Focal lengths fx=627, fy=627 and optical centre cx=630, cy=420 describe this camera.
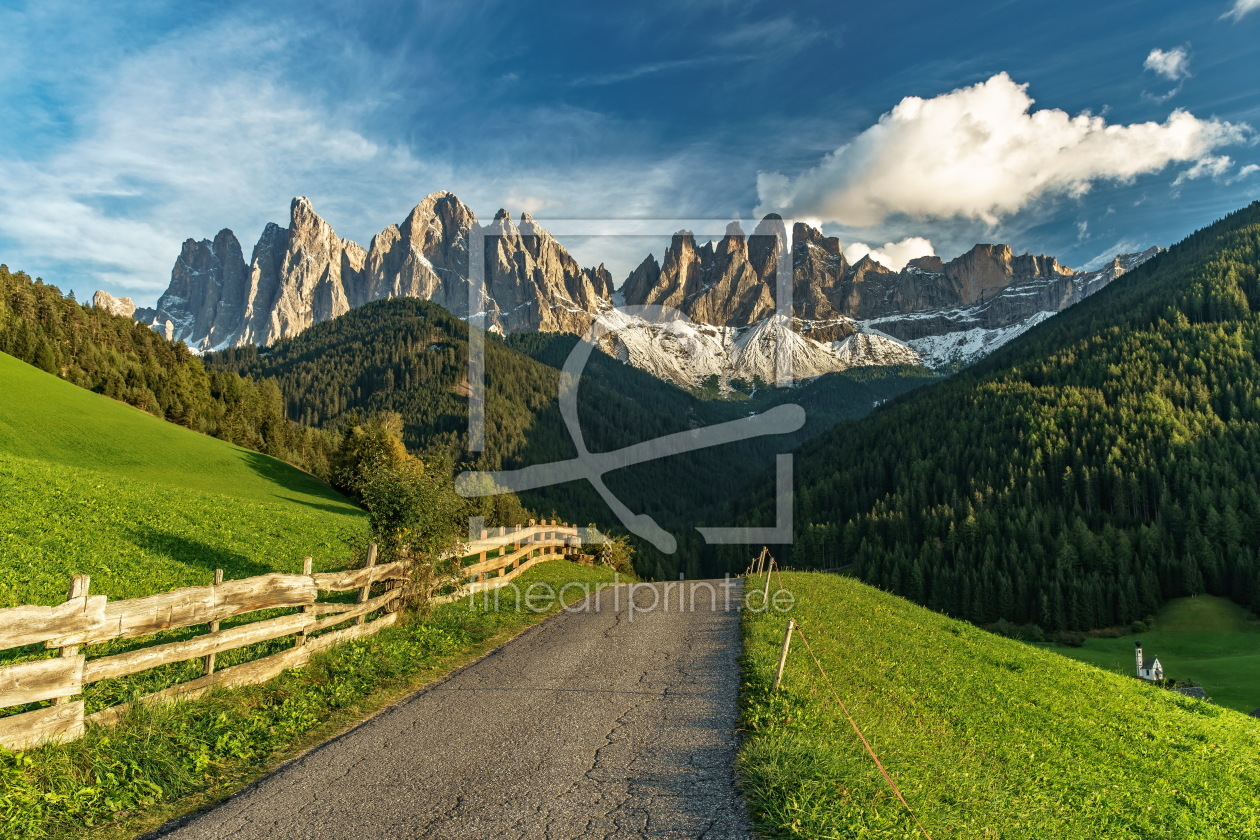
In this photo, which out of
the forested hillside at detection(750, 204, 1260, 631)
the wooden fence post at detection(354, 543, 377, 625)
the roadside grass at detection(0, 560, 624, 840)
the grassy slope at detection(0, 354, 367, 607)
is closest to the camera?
the roadside grass at detection(0, 560, 624, 840)

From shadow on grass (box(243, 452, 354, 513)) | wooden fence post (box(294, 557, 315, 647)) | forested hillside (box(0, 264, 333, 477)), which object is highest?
forested hillside (box(0, 264, 333, 477))

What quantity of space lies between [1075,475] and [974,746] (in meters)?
153

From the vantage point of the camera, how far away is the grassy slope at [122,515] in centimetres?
1584

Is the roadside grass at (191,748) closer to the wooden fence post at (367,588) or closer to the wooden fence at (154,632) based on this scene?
the wooden fence at (154,632)

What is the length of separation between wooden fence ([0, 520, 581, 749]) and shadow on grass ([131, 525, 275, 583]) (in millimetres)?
6721

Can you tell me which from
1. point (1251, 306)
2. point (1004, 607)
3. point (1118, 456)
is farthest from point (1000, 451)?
point (1251, 306)

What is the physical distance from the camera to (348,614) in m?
13.6

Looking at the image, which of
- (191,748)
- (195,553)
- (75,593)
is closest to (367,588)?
(191,748)

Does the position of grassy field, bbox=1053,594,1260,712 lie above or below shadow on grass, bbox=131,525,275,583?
below

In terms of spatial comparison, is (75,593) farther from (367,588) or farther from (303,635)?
(367,588)

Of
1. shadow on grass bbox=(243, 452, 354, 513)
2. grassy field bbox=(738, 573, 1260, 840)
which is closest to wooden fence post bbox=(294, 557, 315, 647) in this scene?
grassy field bbox=(738, 573, 1260, 840)

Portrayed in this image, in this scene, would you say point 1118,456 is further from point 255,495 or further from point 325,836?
point 325,836

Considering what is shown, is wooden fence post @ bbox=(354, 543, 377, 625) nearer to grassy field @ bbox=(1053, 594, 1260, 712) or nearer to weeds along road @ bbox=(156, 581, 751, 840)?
weeds along road @ bbox=(156, 581, 751, 840)

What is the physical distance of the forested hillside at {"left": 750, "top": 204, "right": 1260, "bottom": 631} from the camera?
4166 inches
